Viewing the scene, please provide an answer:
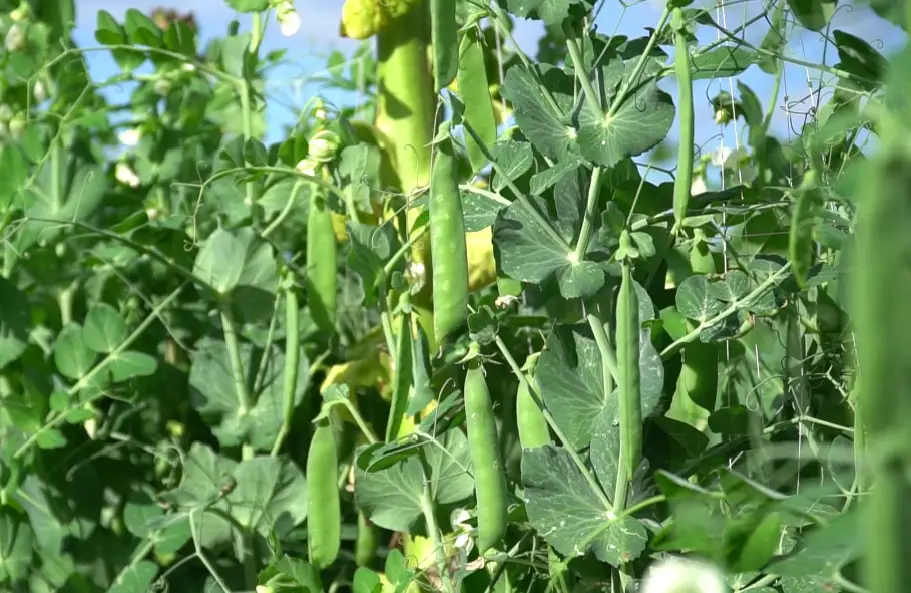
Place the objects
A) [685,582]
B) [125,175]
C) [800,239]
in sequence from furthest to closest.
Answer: [125,175] → [800,239] → [685,582]

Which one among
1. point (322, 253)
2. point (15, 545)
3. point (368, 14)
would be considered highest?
point (368, 14)

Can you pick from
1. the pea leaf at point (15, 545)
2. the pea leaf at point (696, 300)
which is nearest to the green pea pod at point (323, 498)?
the pea leaf at point (696, 300)

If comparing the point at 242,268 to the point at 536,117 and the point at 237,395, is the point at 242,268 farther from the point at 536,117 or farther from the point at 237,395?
the point at 536,117

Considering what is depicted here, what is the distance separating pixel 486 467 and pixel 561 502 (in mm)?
60

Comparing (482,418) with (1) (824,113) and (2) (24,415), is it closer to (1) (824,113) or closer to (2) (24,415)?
(1) (824,113)

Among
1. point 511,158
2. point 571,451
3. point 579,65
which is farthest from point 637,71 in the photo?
point 571,451

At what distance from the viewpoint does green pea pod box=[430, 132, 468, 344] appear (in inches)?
29.4

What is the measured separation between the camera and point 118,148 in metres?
1.63

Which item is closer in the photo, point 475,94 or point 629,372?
point 629,372

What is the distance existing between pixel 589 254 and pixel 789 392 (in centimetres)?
22

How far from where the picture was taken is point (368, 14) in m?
1.03

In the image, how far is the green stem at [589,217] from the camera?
2.41 feet

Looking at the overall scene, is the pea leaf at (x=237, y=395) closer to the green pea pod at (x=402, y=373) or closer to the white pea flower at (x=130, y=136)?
the green pea pod at (x=402, y=373)

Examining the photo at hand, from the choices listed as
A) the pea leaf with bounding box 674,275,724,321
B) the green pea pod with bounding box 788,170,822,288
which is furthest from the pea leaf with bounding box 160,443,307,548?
the green pea pod with bounding box 788,170,822,288
